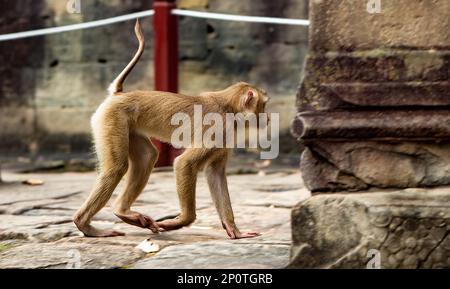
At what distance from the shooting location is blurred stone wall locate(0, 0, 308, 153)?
9188mm

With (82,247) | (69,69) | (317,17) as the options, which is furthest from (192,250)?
(69,69)

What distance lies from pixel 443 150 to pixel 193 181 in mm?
1541

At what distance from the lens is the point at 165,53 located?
8.63 metres

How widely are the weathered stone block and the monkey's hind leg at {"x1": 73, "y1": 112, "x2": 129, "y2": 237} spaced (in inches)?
57.0

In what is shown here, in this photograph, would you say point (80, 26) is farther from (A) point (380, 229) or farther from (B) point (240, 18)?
(A) point (380, 229)

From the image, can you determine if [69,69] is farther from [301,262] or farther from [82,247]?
[301,262]

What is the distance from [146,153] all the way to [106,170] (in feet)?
Answer: 1.25

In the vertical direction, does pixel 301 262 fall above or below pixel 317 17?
below

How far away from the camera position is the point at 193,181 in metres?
4.89

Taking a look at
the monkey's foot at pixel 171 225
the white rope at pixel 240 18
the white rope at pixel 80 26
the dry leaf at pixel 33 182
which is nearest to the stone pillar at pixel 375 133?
the monkey's foot at pixel 171 225

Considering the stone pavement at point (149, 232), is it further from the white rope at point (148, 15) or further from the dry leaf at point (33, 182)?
the white rope at point (148, 15)

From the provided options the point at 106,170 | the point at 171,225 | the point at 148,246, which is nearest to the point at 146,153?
the point at 106,170

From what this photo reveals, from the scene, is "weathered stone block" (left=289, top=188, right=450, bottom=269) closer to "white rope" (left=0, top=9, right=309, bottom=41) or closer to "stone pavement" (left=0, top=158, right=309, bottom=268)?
"stone pavement" (left=0, top=158, right=309, bottom=268)

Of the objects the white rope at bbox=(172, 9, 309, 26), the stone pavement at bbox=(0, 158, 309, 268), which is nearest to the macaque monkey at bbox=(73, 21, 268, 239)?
the stone pavement at bbox=(0, 158, 309, 268)
